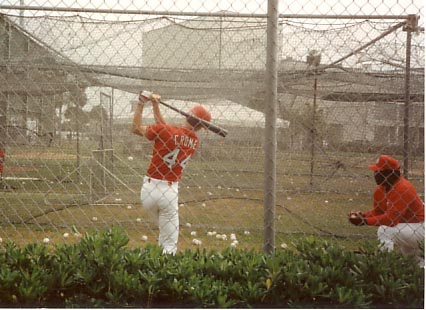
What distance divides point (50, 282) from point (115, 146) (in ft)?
18.1

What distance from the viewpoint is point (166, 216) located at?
13.7 ft

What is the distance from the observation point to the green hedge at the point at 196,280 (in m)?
2.38

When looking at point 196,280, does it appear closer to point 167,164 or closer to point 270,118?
point 270,118

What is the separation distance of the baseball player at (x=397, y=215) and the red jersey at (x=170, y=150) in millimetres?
1581

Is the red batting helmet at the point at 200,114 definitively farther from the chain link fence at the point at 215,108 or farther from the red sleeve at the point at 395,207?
the red sleeve at the point at 395,207

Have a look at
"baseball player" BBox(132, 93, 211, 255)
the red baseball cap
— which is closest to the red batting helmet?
"baseball player" BBox(132, 93, 211, 255)

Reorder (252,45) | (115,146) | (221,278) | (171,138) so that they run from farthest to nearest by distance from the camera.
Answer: (115,146)
(252,45)
(171,138)
(221,278)

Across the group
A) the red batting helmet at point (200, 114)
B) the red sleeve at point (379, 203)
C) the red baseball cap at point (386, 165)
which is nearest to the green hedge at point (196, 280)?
the red batting helmet at point (200, 114)

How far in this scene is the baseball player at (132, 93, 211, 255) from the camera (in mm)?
3988

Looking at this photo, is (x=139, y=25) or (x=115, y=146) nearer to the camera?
(x=139, y=25)

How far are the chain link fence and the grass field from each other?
0.03 m

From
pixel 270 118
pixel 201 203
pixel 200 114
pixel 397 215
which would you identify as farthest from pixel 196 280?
pixel 201 203

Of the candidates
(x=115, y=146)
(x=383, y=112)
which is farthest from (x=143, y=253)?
(x=115, y=146)

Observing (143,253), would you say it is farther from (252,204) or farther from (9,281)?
(252,204)
